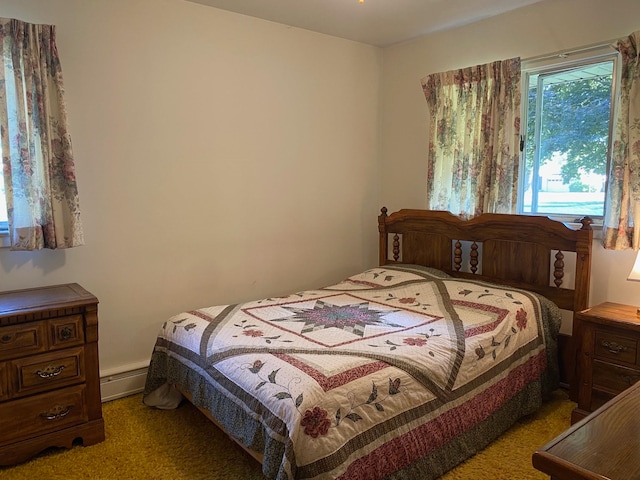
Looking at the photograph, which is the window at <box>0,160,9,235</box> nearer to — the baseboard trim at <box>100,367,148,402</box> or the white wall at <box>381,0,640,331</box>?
the baseboard trim at <box>100,367,148,402</box>

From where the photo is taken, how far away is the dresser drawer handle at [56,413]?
2176 millimetres

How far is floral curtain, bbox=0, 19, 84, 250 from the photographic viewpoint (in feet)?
7.54

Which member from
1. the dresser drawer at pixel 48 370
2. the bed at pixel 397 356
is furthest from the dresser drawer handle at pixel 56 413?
the bed at pixel 397 356

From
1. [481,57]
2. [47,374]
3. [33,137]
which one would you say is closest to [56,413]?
[47,374]

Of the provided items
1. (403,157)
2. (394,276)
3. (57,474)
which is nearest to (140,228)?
(57,474)

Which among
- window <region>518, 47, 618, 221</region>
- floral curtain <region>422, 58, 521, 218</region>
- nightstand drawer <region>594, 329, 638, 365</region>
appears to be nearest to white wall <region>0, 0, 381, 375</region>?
floral curtain <region>422, 58, 521, 218</region>

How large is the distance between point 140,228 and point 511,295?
2247mm

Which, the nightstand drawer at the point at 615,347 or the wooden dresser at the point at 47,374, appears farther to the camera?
the nightstand drawer at the point at 615,347

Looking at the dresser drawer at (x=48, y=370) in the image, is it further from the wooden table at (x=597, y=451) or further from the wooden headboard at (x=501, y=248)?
the wooden headboard at (x=501, y=248)

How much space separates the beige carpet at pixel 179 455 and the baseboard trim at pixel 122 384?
0.62 feet

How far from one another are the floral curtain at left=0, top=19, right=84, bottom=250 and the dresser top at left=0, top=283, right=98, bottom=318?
233 millimetres

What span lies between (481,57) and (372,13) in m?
0.83

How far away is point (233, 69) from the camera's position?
3.12 metres

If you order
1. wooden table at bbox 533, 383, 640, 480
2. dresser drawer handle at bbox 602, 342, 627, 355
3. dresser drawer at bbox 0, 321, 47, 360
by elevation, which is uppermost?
wooden table at bbox 533, 383, 640, 480
